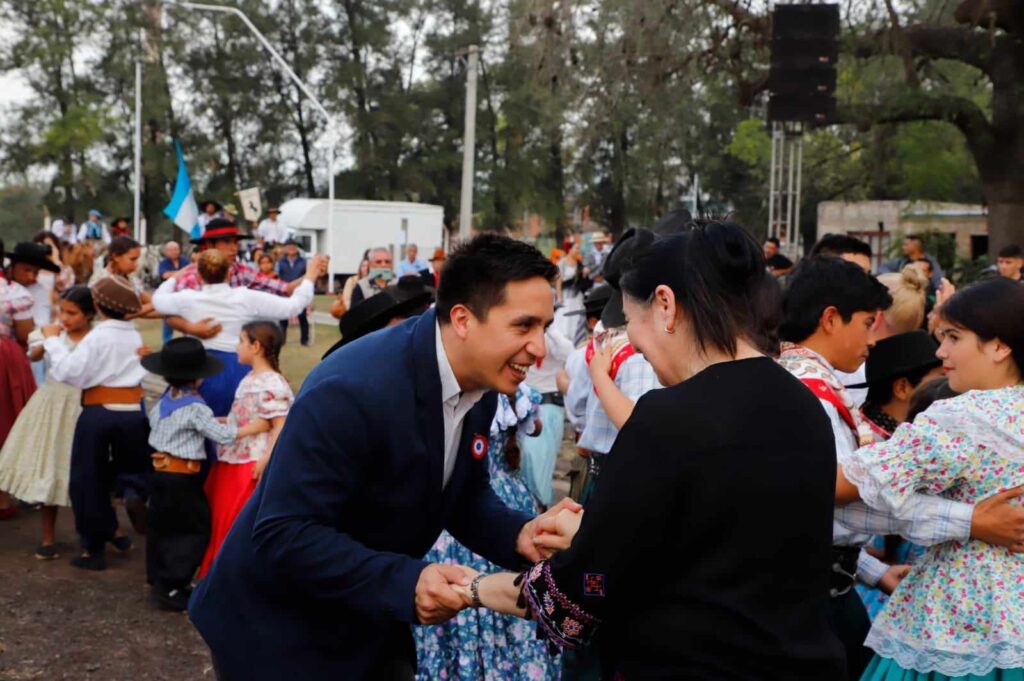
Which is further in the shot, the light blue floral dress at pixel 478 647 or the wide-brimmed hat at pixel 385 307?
the wide-brimmed hat at pixel 385 307

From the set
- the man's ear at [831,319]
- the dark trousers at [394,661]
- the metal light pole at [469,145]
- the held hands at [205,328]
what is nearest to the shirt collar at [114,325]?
the held hands at [205,328]

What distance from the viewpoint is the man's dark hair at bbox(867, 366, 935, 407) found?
466cm

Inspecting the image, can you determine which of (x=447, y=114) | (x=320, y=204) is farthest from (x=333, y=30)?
(x=320, y=204)

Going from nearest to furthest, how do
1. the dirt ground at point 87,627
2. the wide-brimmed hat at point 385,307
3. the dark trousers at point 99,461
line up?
1. the wide-brimmed hat at point 385,307
2. the dirt ground at point 87,627
3. the dark trousers at point 99,461

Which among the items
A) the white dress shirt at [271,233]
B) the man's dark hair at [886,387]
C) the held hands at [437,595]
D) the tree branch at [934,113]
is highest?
the tree branch at [934,113]

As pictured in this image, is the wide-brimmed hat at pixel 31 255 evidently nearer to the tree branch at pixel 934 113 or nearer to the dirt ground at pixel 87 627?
the dirt ground at pixel 87 627

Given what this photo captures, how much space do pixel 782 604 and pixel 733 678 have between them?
0.17m

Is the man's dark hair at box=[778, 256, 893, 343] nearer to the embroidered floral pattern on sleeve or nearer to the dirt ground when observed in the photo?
the embroidered floral pattern on sleeve

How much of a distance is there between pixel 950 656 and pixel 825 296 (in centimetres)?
122

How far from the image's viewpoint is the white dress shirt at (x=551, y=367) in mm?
7980

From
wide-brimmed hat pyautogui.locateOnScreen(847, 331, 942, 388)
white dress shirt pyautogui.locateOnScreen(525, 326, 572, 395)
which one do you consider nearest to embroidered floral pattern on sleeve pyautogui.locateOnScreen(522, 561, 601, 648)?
wide-brimmed hat pyautogui.locateOnScreen(847, 331, 942, 388)

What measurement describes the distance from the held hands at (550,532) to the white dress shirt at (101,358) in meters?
4.82

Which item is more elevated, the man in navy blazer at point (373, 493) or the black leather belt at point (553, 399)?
the man in navy blazer at point (373, 493)

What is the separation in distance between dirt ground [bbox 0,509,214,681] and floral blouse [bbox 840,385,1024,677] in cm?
363
